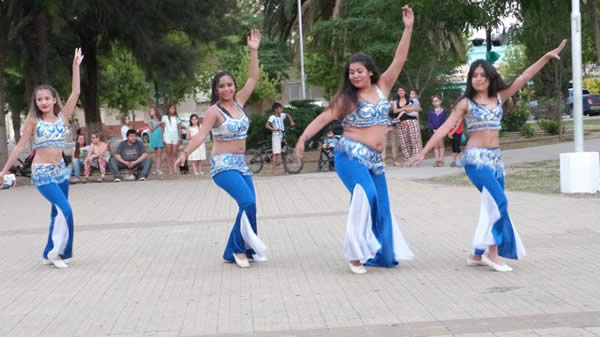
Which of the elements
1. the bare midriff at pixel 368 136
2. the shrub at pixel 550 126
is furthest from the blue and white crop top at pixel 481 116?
the shrub at pixel 550 126

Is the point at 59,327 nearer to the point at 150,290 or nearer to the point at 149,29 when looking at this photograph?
the point at 150,290

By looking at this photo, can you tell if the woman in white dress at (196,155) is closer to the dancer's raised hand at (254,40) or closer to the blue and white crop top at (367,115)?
the dancer's raised hand at (254,40)

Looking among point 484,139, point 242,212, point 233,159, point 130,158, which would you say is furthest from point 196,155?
point 484,139

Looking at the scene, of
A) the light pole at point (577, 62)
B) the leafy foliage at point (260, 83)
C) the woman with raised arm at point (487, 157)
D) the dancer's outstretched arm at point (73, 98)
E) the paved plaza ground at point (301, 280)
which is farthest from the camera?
the leafy foliage at point (260, 83)

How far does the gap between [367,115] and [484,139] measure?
1.10 meters

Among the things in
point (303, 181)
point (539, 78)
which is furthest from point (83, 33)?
point (539, 78)

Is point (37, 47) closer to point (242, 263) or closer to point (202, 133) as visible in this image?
point (202, 133)

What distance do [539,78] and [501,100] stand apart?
3020 cm

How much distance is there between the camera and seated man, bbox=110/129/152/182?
20359 millimetres

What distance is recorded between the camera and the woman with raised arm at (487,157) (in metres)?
7.41

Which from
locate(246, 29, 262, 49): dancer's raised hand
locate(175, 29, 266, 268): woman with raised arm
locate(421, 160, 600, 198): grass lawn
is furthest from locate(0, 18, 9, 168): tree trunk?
locate(175, 29, 266, 268): woman with raised arm

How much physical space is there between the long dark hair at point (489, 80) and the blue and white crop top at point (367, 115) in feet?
2.64

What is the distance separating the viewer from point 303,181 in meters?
17.6

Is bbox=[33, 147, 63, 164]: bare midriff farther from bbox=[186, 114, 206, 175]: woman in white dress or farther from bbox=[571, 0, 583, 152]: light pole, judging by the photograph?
→ bbox=[186, 114, 206, 175]: woman in white dress
